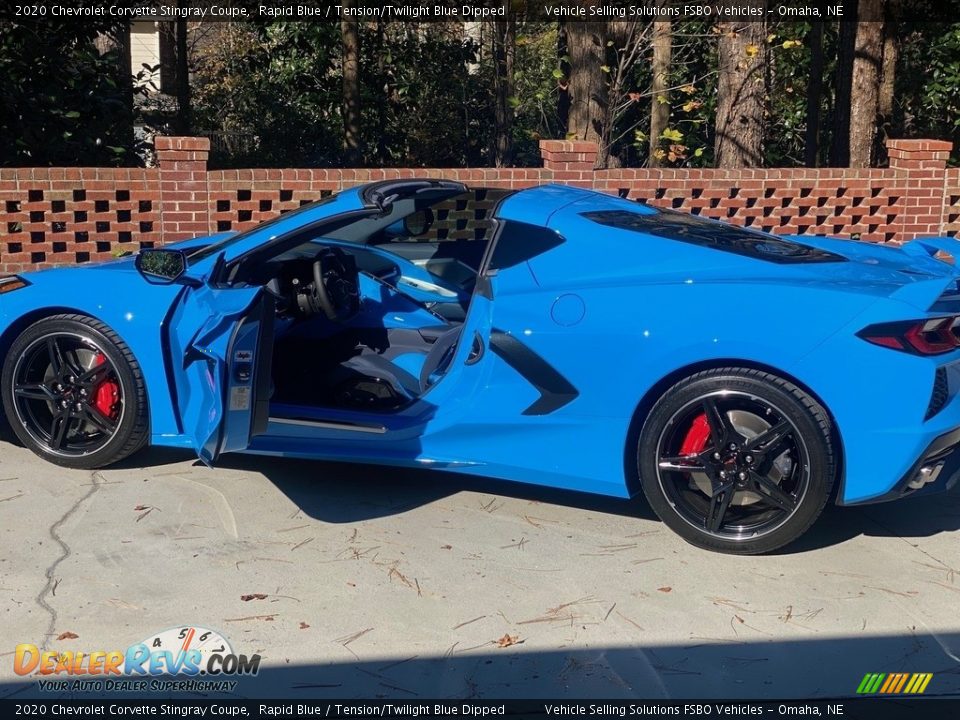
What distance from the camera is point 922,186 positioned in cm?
1074

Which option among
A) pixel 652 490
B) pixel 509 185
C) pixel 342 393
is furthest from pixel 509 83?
pixel 652 490

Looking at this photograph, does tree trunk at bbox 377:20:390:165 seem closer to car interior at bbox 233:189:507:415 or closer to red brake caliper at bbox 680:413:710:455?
car interior at bbox 233:189:507:415

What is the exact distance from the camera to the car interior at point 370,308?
18.4 feet

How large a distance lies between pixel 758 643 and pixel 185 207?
737 centimetres

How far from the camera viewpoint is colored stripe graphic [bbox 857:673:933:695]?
3662 millimetres

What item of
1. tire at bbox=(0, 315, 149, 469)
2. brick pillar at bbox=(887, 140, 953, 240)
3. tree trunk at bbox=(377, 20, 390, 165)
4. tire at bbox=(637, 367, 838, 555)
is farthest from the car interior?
tree trunk at bbox=(377, 20, 390, 165)

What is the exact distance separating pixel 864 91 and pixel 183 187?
9480 millimetres

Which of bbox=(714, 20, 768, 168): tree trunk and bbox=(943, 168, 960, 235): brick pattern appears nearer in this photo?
bbox=(943, 168, 960, 235): brick pattern

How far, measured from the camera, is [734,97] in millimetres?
14633

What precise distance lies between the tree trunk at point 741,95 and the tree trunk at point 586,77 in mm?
1677

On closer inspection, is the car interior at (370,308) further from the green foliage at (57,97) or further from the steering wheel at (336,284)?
the green foliage at (57,97)

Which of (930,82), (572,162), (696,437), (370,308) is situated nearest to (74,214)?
(572,162)

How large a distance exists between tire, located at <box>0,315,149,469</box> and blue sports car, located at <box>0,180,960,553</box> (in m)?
0.01

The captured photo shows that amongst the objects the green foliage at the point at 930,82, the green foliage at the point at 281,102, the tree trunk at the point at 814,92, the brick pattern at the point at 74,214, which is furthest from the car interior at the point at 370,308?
the green foliage at the point at 930,82
